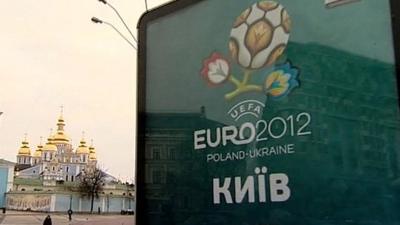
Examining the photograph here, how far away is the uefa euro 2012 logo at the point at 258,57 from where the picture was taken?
1.85 m

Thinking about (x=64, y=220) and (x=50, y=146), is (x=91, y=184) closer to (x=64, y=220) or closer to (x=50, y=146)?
(x=64, y=220)

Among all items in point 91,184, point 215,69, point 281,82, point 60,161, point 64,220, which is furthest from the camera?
point 60,161

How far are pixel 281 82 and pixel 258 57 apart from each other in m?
0.14

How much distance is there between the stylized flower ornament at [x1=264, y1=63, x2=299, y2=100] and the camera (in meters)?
1.82

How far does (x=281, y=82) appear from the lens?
185 cm

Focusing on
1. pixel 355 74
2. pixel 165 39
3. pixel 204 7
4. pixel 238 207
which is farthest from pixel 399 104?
pixel 165 39

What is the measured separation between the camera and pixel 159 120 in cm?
226

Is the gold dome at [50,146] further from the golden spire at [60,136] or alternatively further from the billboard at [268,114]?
the billboard at [268,114]

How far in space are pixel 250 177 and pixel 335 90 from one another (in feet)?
1.42

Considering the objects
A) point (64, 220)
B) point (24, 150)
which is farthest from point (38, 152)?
point (64, 220)

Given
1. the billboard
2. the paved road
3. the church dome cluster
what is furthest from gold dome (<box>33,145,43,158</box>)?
the billboard

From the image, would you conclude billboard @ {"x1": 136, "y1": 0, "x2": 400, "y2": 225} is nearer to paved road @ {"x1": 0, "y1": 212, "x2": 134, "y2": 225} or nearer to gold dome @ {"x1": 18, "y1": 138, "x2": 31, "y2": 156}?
paved road @ {"x1": 0, "y1": 212, "x2": 134, "y2": 225}

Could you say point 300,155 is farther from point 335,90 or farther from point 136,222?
point 136,222

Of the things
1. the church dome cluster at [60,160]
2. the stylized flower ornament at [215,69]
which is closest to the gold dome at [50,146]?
the church dome cluster at [60,160]
